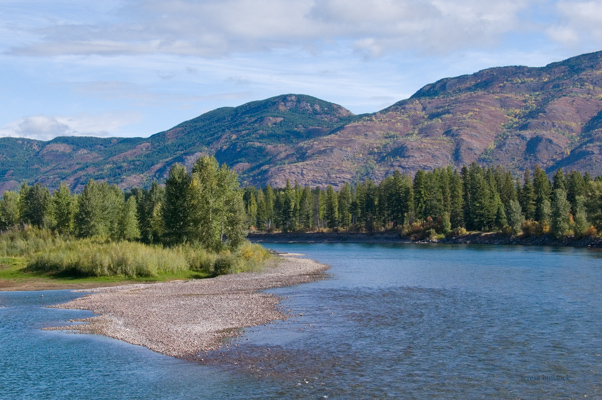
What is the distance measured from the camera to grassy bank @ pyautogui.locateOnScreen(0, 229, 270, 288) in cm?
5625

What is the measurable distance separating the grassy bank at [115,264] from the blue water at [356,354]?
945cm

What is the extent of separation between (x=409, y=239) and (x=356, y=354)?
123948mm

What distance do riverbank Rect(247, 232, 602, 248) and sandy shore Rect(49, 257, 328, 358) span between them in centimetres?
7655

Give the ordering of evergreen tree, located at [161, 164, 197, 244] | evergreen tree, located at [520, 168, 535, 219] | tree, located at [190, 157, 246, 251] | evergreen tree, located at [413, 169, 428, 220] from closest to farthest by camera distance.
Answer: tree, located at [190, 157, 246, 251], evergreen tree, located at [161, 164, 197, 244], evergreen tree, located at [520, 168, 535, 219], evergreen tree, located at [413, 169, 428, 220]

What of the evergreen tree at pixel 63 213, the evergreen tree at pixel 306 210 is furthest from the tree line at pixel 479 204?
the evergreen tree at pixel 63 213

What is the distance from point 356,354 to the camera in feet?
90.0

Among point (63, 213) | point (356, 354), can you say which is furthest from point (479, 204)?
point (356, 354)

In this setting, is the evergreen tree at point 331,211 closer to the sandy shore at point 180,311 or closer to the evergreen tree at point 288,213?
the evergreen tree at point 288,213

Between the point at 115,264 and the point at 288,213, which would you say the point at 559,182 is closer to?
the point at 288,213

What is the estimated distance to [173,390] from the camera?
2225 cm

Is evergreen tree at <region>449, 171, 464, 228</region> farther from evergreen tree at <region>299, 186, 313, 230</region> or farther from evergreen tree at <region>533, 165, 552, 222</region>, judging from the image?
evergreen tree at <region>299, 186, 313, 230</region>

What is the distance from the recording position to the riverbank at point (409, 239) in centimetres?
11176

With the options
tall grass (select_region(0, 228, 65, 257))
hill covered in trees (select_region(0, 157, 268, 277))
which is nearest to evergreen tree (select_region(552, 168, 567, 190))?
hill covered in trees (select_region(0, 157, 268, 277))

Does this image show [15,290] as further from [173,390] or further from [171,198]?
[173,390]
